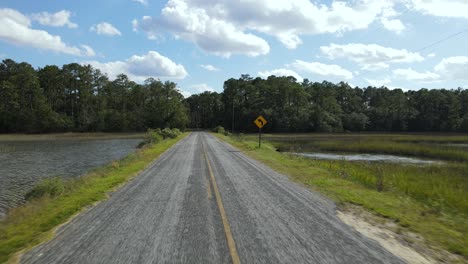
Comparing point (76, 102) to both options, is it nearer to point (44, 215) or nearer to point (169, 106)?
point (169, 106)

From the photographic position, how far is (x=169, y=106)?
110 m

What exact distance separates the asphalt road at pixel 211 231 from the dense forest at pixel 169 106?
98516 mm

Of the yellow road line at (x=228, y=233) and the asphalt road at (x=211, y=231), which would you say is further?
the asphalt road at (x=211, y=231)

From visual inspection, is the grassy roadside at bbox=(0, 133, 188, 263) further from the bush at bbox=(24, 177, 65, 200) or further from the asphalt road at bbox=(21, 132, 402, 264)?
the asphalt road at bbox=(21, 132, 402, 264)

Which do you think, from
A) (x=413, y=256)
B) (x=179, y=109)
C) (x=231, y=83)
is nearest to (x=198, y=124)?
(x=231, y=83)

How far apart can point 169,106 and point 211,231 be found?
346 ft

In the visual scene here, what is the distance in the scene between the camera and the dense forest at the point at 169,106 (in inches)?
3907

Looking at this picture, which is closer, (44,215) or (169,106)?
Answer: (44,215)

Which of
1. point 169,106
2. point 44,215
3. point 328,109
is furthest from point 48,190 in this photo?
point 328,109

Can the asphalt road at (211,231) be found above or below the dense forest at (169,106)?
below

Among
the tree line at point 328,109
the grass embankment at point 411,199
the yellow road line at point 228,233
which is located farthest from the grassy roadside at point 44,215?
the tree line at point 328,109

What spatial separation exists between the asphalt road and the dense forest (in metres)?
98.5

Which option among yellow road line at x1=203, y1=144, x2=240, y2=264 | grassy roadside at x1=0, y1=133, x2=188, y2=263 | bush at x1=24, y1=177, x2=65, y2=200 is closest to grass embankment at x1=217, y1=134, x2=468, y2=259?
yellow road line at x1=203, y1=144, x2=240, y2=264

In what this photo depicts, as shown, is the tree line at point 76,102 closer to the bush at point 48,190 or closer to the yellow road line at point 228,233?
the bush at point 48,190
